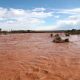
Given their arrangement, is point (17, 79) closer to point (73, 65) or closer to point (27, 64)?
point (27, 64)

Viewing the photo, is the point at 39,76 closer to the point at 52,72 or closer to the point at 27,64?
the point at 52,72

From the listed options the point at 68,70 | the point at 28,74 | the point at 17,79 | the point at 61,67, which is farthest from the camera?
the point at 61,67

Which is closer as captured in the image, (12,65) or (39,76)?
(39,76)

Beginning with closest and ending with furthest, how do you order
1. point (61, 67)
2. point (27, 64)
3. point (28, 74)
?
point (28, 74), point (61, 67), point (27, 64)

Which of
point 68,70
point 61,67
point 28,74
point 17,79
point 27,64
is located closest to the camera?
point 17,79

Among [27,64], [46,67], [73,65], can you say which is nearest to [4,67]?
[27,64]

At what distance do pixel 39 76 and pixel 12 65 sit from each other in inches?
104

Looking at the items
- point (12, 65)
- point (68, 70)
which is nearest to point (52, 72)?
point (68, 70)

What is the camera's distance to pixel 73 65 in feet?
34.7

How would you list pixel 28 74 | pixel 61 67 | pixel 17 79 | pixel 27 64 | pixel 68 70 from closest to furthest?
pixel 17 79 → pixel 28 74 → pixel 68 70 → pixel 61 67 → pixel 27 64

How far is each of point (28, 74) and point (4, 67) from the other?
6.30 feet

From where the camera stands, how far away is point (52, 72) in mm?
9227

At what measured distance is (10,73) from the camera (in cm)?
904

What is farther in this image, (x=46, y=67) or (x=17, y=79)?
(x=46, y=67)
